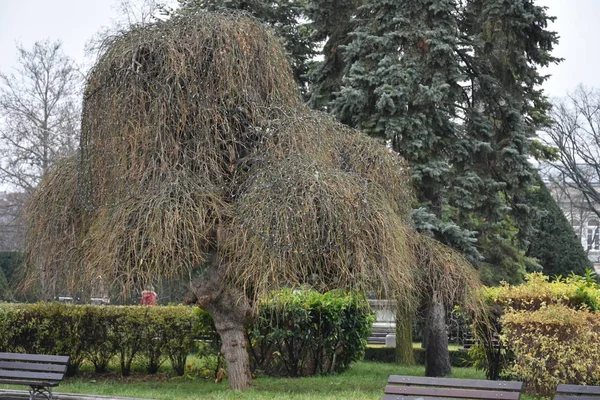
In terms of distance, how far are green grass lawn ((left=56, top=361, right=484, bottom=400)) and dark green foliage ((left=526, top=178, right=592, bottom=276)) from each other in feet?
44.7

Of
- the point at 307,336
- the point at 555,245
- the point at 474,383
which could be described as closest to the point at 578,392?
the point at 474,383

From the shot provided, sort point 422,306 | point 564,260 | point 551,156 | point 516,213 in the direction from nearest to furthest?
1. point 422,306
2. point 516,213
3. point 551,156
4. point 564,260

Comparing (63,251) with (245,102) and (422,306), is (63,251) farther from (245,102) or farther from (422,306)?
(422,306)

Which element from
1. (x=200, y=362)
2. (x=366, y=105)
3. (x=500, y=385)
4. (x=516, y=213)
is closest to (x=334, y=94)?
(x=366, y=105)

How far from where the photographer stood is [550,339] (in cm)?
1119

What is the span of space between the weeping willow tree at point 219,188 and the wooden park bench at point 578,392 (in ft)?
9.71

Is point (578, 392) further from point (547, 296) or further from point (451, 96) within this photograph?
point (451, 96)

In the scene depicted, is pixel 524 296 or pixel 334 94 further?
pixel 334 94

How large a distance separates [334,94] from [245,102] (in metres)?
5.85

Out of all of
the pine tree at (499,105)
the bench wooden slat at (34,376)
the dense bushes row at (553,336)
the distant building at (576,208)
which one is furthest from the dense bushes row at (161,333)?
the distant building at (576,208)

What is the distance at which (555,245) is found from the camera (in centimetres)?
2869

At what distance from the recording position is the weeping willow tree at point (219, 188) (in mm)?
10453

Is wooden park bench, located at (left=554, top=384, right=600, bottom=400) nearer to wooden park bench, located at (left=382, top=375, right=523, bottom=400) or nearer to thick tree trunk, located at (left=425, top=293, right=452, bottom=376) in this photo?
wooden park bench, located at (left=382, top=375, right=523, bottom=400)

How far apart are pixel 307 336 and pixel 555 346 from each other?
17.2 feet
